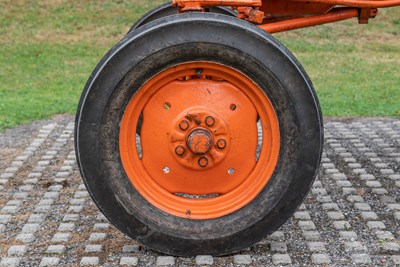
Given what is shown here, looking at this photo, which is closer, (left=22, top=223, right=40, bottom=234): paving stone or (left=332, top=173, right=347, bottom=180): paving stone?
(left=22, top=223, right=40, bottom=234): paving stone

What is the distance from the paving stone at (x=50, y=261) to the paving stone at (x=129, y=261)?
1.08 ft

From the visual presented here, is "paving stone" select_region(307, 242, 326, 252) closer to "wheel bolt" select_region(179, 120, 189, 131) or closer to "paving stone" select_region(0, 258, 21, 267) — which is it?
"wheel bolt" select_region(179, 120, 189, 131)

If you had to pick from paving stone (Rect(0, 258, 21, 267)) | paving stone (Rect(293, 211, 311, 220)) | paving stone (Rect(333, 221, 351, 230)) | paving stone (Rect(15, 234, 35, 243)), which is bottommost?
paving stone (Rect(0, 258, 21, 267))

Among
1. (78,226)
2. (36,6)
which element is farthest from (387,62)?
(78,226)

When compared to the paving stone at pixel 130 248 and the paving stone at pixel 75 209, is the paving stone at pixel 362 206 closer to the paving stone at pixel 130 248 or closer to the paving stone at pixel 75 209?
the paving stone at pixel 130 248

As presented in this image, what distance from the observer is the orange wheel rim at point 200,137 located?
385 cm

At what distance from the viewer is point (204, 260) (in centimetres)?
387

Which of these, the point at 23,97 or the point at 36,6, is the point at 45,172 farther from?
the point at 36,6

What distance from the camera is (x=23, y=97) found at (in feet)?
29.2

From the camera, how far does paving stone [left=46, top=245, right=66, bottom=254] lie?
408 cm

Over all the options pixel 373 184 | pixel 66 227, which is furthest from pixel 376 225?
pixel 66 227

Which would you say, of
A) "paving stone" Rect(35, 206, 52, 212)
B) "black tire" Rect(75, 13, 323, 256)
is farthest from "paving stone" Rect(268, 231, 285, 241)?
"paving stone" Rect(35, 206, 52, 212)

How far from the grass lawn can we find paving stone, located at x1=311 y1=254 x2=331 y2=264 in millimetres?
4109

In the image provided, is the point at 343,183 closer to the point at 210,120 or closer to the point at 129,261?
the point at 210,120
